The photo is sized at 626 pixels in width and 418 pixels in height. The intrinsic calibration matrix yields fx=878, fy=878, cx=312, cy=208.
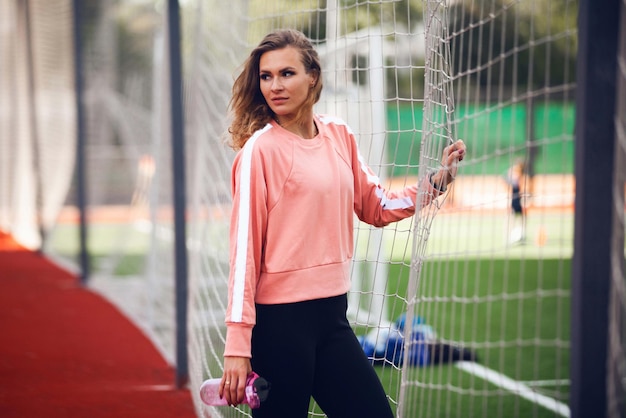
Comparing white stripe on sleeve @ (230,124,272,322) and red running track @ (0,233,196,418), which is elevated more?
white stripe on sleeve @ (230,124,272,322)

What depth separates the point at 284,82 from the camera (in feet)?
8.86

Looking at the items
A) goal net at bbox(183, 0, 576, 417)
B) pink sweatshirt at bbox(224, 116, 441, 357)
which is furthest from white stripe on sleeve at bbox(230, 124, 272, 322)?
goal net at bbox(183, 0, 576, 417)

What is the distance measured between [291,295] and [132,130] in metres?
8.82

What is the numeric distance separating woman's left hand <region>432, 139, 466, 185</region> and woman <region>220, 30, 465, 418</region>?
0.33 meters

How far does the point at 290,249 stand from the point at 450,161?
0.65m

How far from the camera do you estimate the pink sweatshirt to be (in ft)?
8.41

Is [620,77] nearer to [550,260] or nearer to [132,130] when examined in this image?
[132,130]

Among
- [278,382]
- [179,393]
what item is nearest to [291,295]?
[278,382]

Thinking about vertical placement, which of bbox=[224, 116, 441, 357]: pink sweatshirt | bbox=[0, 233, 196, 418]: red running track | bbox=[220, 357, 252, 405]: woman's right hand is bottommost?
bbox=[0, 233, 196, 418]: red running track

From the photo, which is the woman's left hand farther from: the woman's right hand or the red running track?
the red running track

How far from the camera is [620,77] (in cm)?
254

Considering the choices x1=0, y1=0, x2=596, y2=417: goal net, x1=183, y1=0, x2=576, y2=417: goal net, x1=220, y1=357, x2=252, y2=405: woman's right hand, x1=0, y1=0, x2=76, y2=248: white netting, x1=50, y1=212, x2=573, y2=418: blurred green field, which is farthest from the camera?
x1=0, y1=0, x2=76, y2=248: white netting

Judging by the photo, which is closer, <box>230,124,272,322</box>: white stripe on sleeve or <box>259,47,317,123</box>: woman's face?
<box>230,124,272,322</box>: white stripe on sleeve

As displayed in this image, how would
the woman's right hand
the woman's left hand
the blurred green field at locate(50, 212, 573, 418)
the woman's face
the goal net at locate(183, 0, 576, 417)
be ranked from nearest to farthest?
the woman's right hand, the woman's face, the woman's left hand, the goal net at locate(183, 0, 576, 417), the blurred green field at locate(50, 212, 573, 418)
